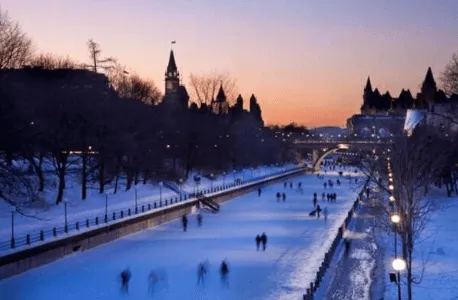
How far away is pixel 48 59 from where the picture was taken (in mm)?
59812

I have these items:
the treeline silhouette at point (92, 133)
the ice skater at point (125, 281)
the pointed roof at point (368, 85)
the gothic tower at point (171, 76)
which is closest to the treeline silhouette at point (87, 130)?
the treeline silhouette at point (92, 133)

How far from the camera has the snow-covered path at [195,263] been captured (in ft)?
67.8

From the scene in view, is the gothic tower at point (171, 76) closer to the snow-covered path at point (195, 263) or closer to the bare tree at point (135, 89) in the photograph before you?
the bare tree at point (135, 89)

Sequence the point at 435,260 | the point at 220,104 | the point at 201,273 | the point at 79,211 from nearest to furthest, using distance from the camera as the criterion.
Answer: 1. the point at 435,260
2. the point at 201,273
3. the point at 79,211
4. the point at 220,104

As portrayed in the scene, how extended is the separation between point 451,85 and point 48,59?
39.4 metres

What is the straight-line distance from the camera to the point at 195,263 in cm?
2573

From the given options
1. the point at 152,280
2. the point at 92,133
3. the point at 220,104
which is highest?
the point at 220,104

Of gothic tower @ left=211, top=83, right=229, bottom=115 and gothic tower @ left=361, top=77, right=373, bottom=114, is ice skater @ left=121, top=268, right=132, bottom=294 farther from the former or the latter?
gothic tower @ left=361, top=77, right=373, bottom=114

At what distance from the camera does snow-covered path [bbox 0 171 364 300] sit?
20672mm

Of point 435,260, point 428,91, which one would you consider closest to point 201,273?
point 435,260

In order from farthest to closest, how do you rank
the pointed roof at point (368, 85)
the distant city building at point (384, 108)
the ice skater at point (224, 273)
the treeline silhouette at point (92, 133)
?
the pointed roof at point (368, 85) < the distant city building at point (384, 108) < the treeline silhouette at point (92, 133) < the ice skater at point (224, 273)

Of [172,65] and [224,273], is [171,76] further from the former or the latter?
[224,273]

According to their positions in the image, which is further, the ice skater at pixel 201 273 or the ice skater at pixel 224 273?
the ice skater at pixel 224 273

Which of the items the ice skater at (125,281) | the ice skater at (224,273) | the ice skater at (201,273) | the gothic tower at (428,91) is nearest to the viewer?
the ice skater at (125,281)
